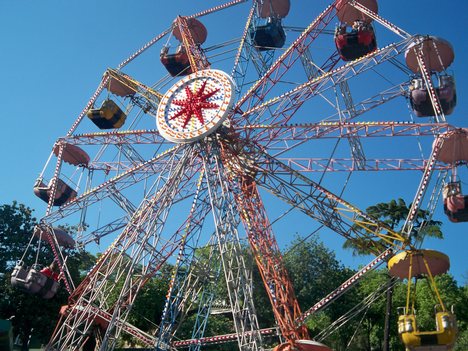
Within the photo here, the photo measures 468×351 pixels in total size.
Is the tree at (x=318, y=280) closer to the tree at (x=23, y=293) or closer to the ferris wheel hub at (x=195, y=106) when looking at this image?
the tree at (x=23, y=293)

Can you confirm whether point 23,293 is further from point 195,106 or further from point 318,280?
point 318,280

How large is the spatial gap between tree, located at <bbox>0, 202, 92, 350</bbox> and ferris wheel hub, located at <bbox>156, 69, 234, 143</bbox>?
1501 centimetres

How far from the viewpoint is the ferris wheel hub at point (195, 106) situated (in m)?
20.9

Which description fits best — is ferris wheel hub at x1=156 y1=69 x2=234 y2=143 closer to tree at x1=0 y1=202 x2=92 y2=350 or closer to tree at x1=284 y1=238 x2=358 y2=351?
tree at x1=0 y1=202 x2=92 y2=350

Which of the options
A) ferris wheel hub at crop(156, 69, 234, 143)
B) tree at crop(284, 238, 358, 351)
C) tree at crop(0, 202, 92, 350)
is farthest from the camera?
tree at crop(284, 238, 358, 351)

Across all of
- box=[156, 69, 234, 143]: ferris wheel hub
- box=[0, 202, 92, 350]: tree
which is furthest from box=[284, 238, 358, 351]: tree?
box=[156, 69, 234, 143]: ferris wheel hub

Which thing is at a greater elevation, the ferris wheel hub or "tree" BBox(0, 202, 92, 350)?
the ferris wheel hub

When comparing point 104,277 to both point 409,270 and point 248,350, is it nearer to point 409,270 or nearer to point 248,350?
point 248,350

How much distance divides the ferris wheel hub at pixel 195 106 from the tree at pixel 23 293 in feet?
49.2

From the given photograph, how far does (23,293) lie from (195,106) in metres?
18.1

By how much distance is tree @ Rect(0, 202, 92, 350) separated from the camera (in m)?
31.4

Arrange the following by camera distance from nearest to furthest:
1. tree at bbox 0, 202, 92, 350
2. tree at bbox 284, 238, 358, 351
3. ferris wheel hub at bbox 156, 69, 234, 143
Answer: ferris wheel hub at bbox 156, 69, 234, 143 < tree at bbox 0, 202, 92, 350 < tree at bbox 284, 238, 358, 351

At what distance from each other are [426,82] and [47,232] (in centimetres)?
1777

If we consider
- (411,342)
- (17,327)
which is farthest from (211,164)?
(17,327)
